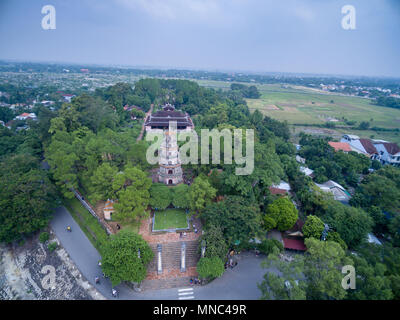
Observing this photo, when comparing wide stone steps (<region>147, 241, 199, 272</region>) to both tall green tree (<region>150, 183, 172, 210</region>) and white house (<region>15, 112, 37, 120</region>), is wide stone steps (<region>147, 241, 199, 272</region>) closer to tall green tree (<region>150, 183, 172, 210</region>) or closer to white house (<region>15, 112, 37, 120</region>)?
tall green tree (<region>150, 183, 172, 210</region>)

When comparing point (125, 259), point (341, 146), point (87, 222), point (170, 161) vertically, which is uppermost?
point (341, 146)

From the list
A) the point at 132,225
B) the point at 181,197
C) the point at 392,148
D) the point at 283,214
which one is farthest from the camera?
the point at 392,148

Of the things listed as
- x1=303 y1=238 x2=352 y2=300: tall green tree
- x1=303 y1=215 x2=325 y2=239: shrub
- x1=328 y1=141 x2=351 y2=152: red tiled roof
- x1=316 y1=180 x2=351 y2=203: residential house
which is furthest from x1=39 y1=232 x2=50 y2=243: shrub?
x1=328 y1=141 x2=351 y2=152: red tiled roof

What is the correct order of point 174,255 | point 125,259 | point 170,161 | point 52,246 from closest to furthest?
point 125,259 < point 174,255 < point 52,246 < point 170,161

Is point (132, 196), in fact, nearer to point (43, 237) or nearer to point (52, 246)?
point (52, 246)

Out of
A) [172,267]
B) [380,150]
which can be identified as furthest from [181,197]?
[380,150]

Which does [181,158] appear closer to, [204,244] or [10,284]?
[204,244]
